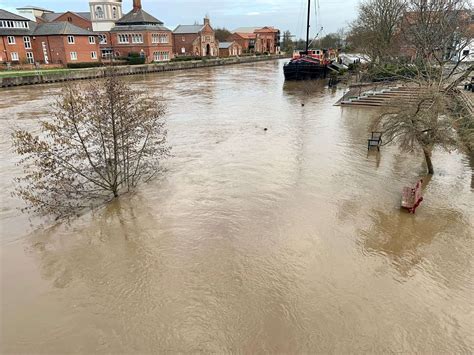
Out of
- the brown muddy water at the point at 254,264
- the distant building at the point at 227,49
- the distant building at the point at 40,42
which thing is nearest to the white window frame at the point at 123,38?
the distant building at the point at 40,42

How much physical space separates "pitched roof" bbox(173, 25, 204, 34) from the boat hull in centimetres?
3917

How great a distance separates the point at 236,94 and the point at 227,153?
19373mm

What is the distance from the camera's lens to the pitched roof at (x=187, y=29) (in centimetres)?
7494

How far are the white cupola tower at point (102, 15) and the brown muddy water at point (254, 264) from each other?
5668 cm

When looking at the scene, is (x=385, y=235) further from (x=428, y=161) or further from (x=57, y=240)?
(x=57, y=240)

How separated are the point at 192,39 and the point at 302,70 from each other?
131ft

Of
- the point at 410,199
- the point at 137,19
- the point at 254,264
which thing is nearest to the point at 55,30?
the point at 137,19

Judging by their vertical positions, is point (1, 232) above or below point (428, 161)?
below

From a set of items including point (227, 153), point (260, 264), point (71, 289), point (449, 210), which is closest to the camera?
point (71, 289)

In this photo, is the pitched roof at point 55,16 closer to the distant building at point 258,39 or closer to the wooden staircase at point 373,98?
the distant building at point 258,39

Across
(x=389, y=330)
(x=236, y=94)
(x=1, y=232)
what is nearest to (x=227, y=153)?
(x=1, y=232)

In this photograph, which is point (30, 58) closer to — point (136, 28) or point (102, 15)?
point (136, 28)

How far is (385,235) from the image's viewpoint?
9461 mm

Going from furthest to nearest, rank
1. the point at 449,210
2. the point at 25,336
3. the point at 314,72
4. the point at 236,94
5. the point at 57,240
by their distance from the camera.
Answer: the point at 314,72 → the point at 236,94 → the point at 449,210 → the point at 57,240 → the point at 25,336
